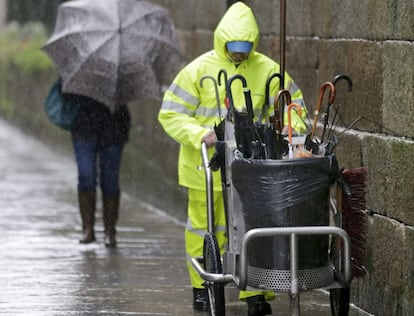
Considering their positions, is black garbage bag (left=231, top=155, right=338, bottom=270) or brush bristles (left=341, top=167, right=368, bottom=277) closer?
black garbage bag (left=231, top=155, right=338, bottom=270)

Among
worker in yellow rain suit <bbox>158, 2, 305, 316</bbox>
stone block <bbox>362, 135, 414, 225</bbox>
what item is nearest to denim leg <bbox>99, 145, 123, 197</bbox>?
worker in yellow rain suit <bbox>158, 2, 305, 316</bbox>

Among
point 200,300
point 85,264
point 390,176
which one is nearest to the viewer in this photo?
point 390,176

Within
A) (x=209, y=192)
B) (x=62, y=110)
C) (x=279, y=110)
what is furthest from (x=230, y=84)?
(x=62, y=110)

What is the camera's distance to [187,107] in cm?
876

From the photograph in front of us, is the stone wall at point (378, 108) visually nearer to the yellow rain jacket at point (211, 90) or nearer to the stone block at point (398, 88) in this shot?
the stone block at point (398, 88)

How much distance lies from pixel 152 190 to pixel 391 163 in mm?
6286

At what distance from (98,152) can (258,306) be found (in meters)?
3.50

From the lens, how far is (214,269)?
7.82 meters

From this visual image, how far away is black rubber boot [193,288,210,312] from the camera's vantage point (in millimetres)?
8898

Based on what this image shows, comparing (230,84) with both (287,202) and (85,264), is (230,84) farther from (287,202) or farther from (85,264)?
(85,264)

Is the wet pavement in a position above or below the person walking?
below

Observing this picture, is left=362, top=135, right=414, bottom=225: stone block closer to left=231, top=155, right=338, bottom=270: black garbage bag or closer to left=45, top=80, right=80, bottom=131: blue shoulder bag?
left=231, top=155, right=338, bottom=270: black garbage bag

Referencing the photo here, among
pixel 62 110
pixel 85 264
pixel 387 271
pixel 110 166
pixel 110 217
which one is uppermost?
pixel 62 110

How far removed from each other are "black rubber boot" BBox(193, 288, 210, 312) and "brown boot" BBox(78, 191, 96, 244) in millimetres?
2902
